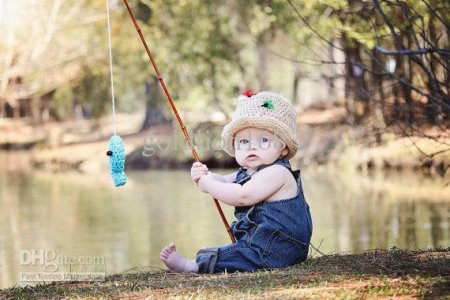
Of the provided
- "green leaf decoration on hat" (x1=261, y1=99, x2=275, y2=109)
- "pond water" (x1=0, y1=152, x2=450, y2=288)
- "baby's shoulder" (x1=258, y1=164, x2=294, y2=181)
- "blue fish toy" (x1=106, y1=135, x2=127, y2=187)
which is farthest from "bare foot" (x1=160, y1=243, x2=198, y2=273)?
"pond water" (x1=0, y1=152, x2=450, y2=288)

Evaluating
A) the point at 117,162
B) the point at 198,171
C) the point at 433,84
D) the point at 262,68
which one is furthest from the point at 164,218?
the point at 262,68

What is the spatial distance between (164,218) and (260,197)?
8.75 metres

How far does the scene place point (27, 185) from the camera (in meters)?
19.6

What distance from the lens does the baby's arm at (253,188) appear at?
4.80 metres

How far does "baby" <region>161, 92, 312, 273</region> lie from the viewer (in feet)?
15.7

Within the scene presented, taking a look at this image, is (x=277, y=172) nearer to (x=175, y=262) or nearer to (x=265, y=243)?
(x=265, y=243)

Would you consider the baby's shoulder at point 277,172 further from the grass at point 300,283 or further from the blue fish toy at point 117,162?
the blue fish toy at point 117,162

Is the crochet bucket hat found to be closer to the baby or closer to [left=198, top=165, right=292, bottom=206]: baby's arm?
the baby

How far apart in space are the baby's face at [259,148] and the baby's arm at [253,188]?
0.30 feet

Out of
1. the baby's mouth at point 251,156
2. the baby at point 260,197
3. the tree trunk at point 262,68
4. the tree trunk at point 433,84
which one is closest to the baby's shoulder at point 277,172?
the baby at point 260,197

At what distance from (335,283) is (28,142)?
3188 centimetres

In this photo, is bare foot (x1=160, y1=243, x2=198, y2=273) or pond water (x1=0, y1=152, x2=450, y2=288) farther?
pond water (x1=0, y1=152, x2=450, y2=288)

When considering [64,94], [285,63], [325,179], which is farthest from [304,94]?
[325,179]

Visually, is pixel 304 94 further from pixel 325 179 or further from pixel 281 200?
pixel 281 200
